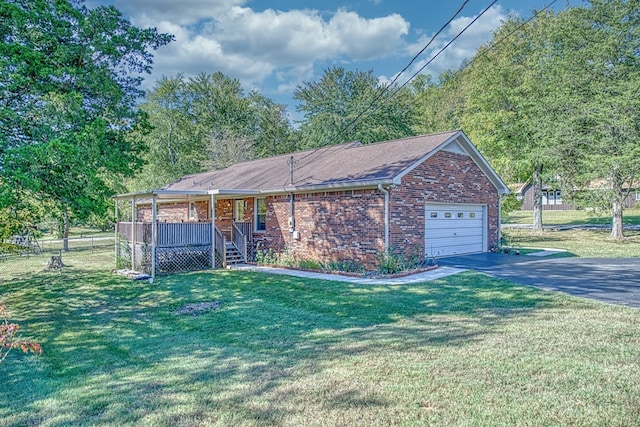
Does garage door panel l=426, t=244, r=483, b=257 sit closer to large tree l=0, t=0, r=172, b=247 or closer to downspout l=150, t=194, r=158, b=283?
downspout l=150, t=194, r=158, b=283

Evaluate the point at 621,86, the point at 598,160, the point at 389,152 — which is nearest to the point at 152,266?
the point at 389,152

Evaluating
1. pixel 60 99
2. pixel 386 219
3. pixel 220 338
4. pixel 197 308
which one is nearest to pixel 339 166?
pixel 386 219

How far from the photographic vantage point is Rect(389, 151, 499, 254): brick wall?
12.5 metres

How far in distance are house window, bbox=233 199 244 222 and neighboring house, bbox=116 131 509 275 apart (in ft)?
0.14

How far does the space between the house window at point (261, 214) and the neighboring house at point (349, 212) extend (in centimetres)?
4

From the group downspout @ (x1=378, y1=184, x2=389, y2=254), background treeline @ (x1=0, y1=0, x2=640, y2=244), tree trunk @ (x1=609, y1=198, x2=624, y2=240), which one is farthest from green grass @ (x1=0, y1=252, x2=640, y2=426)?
tree trunk @ (x1=609, y1=198, x2=624, y2=240)

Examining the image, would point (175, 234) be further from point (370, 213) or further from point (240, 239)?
point (370, 213)

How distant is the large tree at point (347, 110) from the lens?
106ft

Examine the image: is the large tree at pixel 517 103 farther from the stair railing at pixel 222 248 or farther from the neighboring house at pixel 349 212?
the stair railing at pixel 222 248

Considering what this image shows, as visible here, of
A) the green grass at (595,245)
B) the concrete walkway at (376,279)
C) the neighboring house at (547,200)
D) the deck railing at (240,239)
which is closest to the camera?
the concrete walkway at (376,279)

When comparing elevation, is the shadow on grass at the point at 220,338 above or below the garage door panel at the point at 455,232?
below

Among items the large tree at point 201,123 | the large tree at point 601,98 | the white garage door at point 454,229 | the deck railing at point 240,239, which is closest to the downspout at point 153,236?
the deck railing at point 240,239

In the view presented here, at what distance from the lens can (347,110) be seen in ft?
109

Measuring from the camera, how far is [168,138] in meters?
37.2
